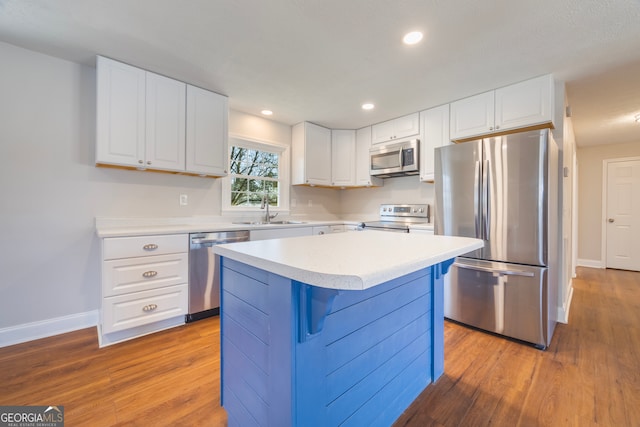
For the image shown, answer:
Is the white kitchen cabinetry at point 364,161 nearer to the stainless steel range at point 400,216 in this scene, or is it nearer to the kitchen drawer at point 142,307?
the stainless steel range at point 400,216

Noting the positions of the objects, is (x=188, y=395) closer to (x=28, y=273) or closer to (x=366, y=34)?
(x=28, y=273)

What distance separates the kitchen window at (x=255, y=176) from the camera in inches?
135

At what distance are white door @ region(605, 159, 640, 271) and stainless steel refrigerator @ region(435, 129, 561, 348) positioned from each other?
3626mm

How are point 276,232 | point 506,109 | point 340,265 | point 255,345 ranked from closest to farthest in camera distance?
point 340,265 → point 255,345 → point 506,109 → point 276,232

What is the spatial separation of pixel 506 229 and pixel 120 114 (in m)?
3.40

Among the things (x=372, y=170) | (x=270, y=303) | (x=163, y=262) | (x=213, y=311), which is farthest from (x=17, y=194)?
(x=372, y=170)

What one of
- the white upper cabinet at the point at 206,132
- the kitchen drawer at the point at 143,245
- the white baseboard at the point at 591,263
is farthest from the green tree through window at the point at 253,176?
the white baseboard at the point at 591,263

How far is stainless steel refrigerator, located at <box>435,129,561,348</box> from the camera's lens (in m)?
2.09

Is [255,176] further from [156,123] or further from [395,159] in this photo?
[395,159]

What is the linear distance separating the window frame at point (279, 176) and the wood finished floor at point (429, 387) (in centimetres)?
146

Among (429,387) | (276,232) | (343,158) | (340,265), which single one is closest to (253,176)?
(276,232)

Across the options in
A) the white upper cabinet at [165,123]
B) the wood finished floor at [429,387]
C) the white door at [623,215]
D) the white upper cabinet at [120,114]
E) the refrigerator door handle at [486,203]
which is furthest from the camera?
the white door at [623,215]

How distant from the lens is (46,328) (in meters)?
2.24

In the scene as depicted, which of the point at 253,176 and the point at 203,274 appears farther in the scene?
the point at 253,176
